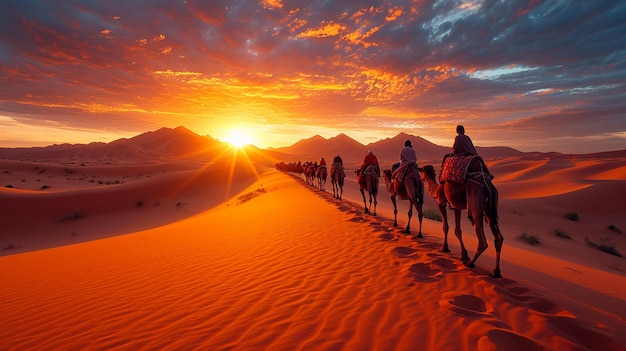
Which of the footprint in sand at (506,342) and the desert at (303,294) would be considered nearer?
the footprint in sand at (506,342)

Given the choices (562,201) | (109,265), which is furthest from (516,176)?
(109,265)

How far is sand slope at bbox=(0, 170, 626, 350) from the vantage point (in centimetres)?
350

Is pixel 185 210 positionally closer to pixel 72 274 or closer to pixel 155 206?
pixel 155 206

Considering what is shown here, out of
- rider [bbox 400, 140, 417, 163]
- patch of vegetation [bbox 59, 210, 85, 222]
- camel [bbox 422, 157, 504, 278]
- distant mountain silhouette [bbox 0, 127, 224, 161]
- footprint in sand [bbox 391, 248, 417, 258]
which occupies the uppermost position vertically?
distant mountain silhouette [bbox 0, 127, 224, 161]

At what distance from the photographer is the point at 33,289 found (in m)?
5.90

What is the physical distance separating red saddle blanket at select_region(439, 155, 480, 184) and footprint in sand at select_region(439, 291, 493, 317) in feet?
7.38

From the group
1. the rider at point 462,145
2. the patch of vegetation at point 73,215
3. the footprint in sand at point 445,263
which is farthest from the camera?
the patch of vegetation at point 73,215

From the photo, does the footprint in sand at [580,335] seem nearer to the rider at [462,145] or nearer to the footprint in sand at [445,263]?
the footprint in sand at [445,263]

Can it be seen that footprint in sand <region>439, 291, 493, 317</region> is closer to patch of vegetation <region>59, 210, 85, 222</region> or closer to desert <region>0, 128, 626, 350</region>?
desert <region>0, 128, 626, 350</region>

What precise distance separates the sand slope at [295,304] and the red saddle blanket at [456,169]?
1.85 m

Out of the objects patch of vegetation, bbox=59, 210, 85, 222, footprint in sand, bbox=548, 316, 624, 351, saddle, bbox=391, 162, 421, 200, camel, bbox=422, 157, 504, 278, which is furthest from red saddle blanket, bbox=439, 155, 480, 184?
patch of vegetation, bbox=59, 210, 85, 222

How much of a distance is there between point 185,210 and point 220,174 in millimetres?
18233

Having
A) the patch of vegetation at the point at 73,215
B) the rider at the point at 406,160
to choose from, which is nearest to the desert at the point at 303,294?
the rider at the point at 406,160

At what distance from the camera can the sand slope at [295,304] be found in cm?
350
